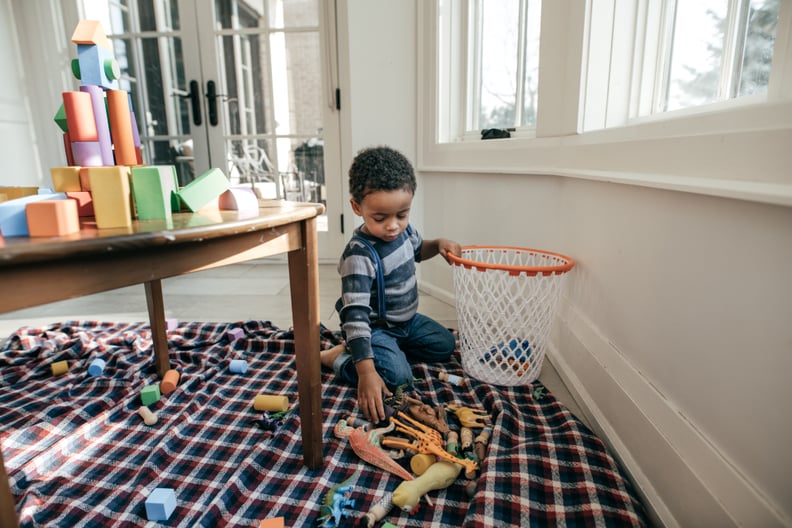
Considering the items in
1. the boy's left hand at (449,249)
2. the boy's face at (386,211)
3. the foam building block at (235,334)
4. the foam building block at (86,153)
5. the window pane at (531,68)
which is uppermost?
the window pane at (531,68)

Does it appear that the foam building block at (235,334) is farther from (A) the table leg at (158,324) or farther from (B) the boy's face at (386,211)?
(B) the boy's face at (386,211)

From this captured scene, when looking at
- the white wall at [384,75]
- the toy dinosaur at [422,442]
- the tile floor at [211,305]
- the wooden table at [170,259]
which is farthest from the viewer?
the white wall at [384,75]

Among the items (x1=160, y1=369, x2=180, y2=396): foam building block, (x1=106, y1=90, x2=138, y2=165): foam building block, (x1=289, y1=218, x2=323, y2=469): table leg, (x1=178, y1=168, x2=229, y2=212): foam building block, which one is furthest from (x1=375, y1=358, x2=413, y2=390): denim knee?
(x1=106, y1=90, x2=138, y2=165): foam building block

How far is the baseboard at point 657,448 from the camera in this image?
2.18 ft

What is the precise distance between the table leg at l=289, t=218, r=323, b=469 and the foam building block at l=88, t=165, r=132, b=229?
0.31 m

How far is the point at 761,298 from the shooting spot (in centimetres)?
63

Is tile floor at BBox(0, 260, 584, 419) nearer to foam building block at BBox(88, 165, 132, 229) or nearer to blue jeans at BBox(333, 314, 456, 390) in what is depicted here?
blue jeans at BBox(333, 314, 456, 390)

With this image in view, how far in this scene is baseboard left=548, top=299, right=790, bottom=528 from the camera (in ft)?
2.18

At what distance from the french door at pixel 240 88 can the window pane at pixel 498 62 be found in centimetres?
111

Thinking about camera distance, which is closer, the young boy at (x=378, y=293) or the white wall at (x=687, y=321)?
the white wall at (x=687, y=321)

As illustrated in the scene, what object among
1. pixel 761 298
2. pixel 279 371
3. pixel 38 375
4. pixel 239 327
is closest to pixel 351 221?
pixel 239 327

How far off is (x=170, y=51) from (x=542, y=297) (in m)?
2.87

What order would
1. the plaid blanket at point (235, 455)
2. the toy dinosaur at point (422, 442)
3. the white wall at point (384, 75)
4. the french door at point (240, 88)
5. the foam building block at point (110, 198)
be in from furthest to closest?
1. the french door at point (240, 88)
2. the white wall at point (384, 75)
3. the toy dinosaur at point (422, 442)
4. the plaid blanket at point (235, 455)
5. the foam building block at point (110, 198)

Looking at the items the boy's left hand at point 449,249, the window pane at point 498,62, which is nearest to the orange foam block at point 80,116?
the boy's left hand at point 449,249
